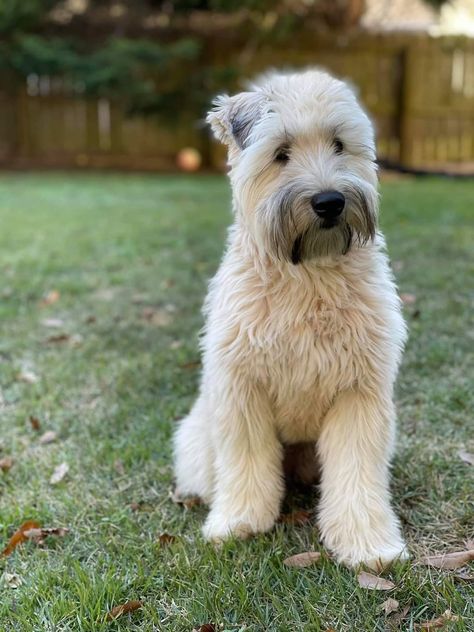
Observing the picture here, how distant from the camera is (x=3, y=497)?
115 inches

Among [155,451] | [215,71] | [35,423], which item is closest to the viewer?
[155,451]

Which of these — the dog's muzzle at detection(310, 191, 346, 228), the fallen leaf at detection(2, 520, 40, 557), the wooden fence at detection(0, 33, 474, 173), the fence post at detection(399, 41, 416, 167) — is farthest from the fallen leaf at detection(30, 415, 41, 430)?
the fence post at detection(399, 41, 416, 167)

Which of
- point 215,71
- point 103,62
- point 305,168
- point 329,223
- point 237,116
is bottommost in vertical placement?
point 329,223

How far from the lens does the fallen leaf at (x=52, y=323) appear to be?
4930 mm

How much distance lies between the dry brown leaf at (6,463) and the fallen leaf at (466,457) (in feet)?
6.94

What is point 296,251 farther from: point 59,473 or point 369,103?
point 369,103

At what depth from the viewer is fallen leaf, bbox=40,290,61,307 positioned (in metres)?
5.48

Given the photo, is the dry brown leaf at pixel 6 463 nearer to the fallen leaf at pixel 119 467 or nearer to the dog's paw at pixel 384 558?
the fallen leaf at pixel 119 467

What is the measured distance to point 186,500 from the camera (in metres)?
2.89

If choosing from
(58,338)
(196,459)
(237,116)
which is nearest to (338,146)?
(237,116)

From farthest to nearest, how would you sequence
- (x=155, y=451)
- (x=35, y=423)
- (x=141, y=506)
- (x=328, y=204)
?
(x=35, y=423) < (x=155, y=451) < (x=141, y=506) < (x=328, y=204)

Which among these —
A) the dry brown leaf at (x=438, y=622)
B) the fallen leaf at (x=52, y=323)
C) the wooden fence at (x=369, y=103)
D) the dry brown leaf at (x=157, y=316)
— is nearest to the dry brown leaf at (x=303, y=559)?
the dry brown leaf at (x=438, y=622)

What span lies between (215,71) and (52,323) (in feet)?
31.0

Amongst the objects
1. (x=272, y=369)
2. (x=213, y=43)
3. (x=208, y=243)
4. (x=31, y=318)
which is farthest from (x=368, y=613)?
(x=213, y=43)
